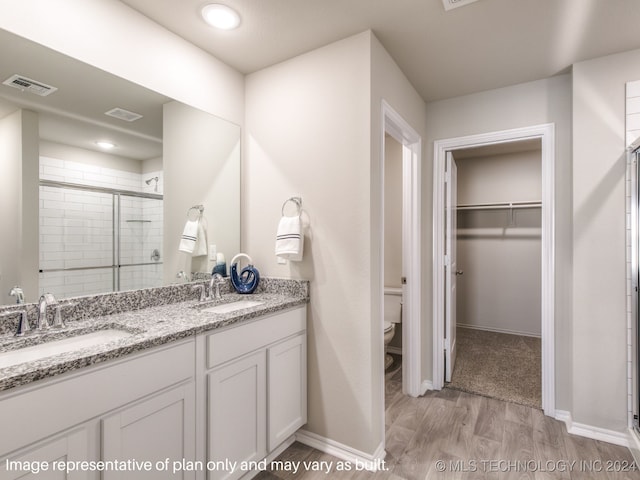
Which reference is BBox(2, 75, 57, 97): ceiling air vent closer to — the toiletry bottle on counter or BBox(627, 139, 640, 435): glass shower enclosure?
the toiletry bottle on counter

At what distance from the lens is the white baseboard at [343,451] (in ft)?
6.08

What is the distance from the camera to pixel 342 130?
6.39 ft

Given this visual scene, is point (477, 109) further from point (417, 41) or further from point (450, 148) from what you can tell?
point (417, 41)

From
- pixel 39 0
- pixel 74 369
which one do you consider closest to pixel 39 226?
pixel 74 369

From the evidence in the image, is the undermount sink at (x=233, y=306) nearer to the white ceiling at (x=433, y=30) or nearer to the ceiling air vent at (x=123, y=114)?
the ceiling air vent at (x=123, y=114)

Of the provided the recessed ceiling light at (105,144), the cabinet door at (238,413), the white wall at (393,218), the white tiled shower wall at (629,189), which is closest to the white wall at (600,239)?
the white tiled shower wall at (629,189)

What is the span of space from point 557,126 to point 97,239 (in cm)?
301

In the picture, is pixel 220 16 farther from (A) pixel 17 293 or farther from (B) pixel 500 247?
(B) pixel 500 247

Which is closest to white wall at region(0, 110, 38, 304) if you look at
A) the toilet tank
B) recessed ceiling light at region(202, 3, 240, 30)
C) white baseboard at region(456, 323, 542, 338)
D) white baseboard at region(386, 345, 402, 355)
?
recessed ceiling light at region(202, 3, 240, 30)

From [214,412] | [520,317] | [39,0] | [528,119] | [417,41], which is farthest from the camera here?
[520,317]

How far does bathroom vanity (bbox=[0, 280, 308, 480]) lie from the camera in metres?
0.97

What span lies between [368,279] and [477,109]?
1.82 meters

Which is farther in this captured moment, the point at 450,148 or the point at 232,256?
the point at 450,148

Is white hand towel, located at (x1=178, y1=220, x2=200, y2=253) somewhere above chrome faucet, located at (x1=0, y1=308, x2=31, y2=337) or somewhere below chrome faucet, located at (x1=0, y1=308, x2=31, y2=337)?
above
